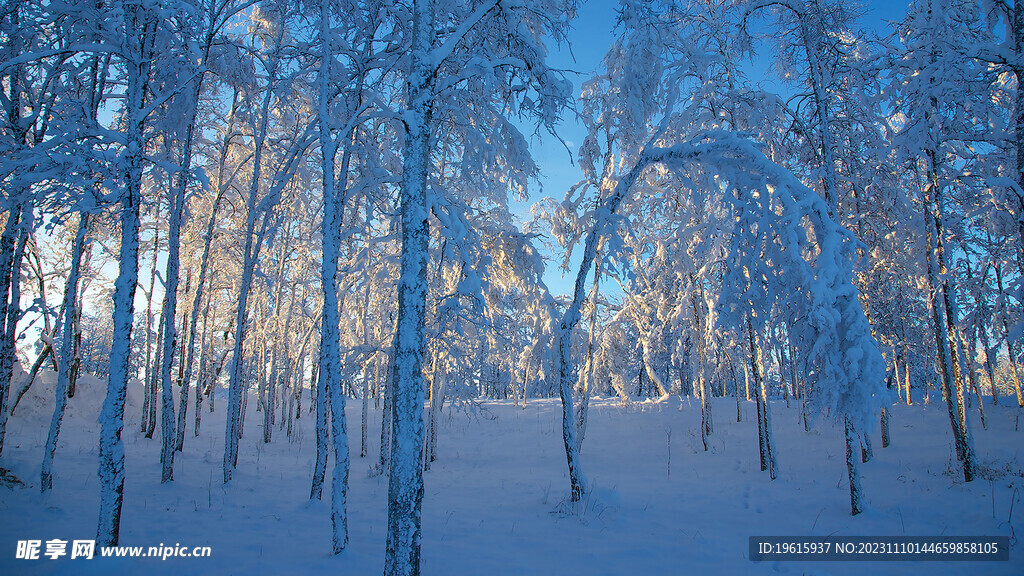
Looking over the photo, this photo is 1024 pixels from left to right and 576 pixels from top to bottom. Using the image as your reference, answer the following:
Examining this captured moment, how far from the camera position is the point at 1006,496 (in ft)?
25.5

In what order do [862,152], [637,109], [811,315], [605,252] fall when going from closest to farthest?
[811,315] < [605,252] < [637,109] < [862,152]

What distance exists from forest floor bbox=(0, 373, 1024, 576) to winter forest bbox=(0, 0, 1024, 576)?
0.09 metres

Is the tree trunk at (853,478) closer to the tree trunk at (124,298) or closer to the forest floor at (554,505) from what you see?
the forest floor at (554,505)

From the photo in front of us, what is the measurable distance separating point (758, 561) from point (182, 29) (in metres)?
10.9

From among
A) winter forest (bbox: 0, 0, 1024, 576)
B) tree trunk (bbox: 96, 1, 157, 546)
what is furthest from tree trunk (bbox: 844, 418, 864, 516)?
tree trunk (bbox: 96, 1, 157, 546)

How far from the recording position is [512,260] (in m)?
9.54

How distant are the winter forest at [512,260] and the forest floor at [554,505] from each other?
0.29 feet

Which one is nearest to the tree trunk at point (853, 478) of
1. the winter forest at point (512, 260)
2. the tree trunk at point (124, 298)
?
the winter forest at point (512, 260)

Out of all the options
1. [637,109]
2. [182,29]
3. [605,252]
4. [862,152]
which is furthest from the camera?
[862,152]

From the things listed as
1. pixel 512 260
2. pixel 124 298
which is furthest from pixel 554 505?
pixel 124 298

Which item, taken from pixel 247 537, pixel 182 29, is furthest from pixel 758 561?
pixel 182 29

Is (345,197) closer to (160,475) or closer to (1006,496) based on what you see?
(160,475)

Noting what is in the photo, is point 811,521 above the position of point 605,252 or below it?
below

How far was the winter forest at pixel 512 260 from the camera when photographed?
521 centimetres
